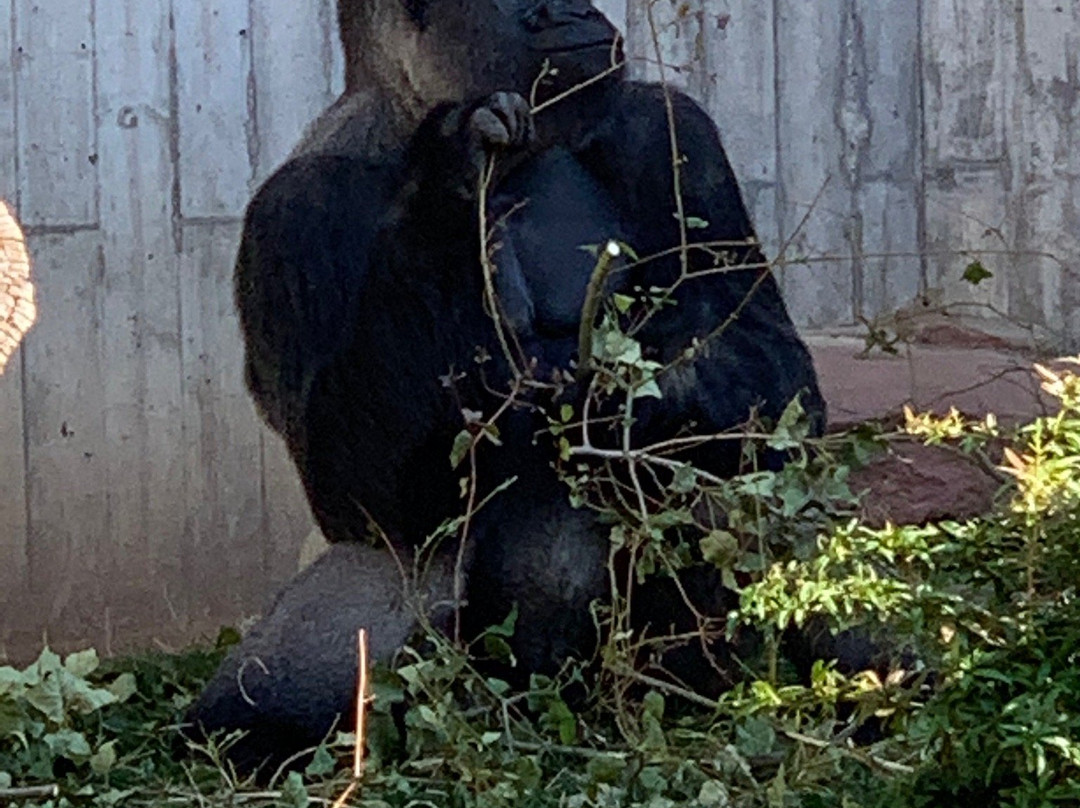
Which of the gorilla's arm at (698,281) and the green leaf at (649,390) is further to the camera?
the gorilla's arm at (698,281)

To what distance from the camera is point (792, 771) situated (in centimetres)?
236

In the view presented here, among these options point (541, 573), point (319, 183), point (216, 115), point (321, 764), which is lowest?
point (321, 764)

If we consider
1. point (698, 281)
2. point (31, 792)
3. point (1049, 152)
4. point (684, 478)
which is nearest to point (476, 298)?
point (698, 281)

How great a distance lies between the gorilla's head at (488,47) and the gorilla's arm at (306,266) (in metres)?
0.14

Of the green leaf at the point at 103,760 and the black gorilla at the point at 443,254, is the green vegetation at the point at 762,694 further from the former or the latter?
the black gorilla at the point at 443,254

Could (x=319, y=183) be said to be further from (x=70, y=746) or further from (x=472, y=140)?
(x=70, y=746)

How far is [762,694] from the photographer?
198cm

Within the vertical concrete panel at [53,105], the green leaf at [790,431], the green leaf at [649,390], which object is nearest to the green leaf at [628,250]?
the green leaf at [649,390]

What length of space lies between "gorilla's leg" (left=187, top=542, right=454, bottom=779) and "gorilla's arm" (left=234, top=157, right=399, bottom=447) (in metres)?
0.23

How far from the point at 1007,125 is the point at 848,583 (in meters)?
2.24

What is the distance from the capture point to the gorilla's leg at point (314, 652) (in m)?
2.79

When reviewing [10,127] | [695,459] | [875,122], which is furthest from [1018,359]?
[10,127]

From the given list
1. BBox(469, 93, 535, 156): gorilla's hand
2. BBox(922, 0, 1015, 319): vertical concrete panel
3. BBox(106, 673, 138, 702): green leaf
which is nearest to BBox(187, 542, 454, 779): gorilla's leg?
BBox(106, 673, 138, 702): green leaf

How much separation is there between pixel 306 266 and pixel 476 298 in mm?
246
